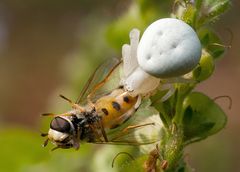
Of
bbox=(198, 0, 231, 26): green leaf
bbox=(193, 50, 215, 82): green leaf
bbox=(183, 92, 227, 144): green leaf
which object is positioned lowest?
bbox=(183, 92, 227, 144): green leaf

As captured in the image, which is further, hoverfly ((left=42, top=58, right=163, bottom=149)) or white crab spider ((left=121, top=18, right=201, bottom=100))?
hoverfly ((left=42, top=58, right=163, bottom=149))

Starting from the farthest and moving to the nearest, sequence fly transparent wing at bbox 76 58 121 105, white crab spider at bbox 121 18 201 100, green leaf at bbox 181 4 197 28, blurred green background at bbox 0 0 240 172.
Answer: blurred green background at bbox 0 0 240 172
fly transparent wing at bbox 76 58 121 105
green leaf at bbox 181 4 197 28
white crab spider at bbox 121 18 201 100

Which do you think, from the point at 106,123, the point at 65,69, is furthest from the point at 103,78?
the point at 65,69

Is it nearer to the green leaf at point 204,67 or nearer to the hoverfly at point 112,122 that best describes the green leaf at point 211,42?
the green leaf at point 204,67

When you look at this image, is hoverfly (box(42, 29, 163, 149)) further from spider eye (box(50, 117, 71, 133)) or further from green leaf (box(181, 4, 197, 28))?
green leaf (box(181, 4, 197, 28))

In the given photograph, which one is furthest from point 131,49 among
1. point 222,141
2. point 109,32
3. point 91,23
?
point 222,141

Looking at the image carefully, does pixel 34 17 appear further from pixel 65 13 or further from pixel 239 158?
pixel 239 158

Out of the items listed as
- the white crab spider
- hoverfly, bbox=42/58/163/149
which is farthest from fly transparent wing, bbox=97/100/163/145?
the white crab spider

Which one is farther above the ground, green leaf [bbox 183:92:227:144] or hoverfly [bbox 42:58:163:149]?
hoverfly [bbox 42:58:163:149]
